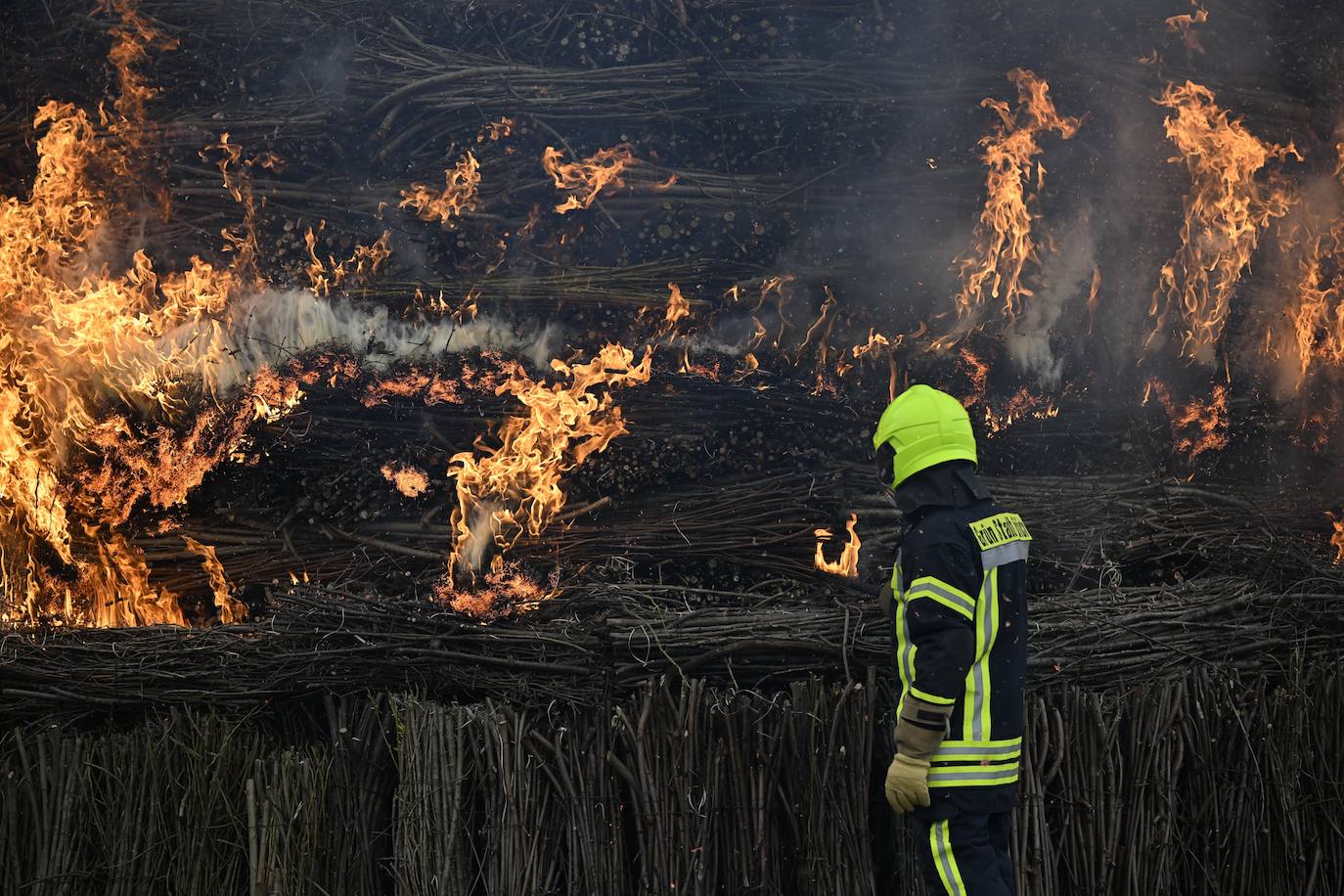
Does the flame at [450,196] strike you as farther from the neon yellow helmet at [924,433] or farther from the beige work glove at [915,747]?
the beige work glove at [915,747]

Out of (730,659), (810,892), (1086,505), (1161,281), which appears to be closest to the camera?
(810,892)

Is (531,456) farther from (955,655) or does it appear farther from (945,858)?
(945,858)

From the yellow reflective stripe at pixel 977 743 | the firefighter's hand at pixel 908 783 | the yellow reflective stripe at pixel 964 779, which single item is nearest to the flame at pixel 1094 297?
Answer: the yellow reflective stripe at pixel 977 743

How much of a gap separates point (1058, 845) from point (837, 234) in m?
4.50

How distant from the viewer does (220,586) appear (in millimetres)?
7297

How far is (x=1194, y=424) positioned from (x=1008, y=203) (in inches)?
83.9

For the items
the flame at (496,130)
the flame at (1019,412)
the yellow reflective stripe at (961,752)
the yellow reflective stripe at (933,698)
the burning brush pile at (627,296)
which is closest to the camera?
the yellow reflective stripe at (933,698)

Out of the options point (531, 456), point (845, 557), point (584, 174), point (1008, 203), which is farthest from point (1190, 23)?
point (531, 456)

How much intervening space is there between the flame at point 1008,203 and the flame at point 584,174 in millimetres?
2647

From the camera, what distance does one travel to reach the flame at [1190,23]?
7.84m

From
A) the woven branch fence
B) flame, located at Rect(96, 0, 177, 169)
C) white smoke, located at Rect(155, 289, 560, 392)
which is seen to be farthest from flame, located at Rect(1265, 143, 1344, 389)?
flame, located at Rect(96, 0, 177, 169)

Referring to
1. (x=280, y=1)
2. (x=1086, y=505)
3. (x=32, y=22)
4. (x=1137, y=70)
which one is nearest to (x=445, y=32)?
(x=280, y=1)

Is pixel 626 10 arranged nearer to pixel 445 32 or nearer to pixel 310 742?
pixel 445 32

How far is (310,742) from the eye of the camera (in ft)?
17.9
